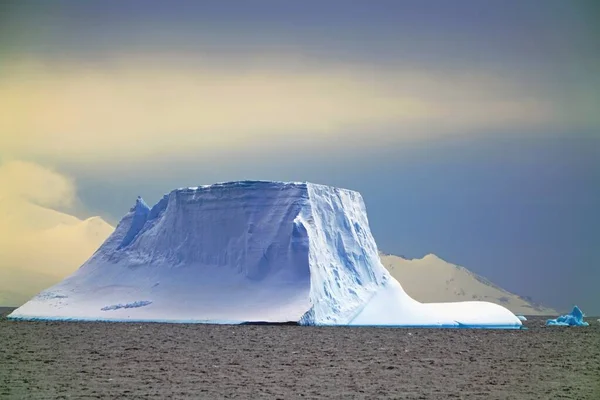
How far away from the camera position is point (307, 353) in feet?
56.3

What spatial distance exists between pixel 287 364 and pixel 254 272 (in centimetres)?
922

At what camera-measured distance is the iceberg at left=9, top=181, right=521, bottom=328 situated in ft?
77.9

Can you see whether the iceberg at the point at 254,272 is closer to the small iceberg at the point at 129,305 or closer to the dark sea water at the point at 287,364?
the small iceberg at the point at 129,305

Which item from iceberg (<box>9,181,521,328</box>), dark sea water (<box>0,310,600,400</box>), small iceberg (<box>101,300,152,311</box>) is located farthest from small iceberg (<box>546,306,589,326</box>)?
small iceberg (<box>101,300,152,311</box>)

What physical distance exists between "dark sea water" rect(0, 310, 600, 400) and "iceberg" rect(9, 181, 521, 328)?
0.84 metres

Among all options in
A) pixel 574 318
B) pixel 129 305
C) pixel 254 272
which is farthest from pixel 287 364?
pixel 574 318

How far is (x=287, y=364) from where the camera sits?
607 inches

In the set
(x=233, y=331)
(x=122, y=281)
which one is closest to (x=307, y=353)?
(x=233, y=331)

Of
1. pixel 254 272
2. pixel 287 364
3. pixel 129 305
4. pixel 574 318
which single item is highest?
pixel 574 318

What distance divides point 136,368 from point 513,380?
5937mm

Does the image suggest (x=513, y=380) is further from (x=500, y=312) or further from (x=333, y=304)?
(x=500, y=312)

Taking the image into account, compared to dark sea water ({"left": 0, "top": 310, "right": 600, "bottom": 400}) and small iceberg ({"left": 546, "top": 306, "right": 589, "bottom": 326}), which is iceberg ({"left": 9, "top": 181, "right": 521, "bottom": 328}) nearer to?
dark sea water ({"left": 0, "top": 310, "right": 600, "bottom": 400})

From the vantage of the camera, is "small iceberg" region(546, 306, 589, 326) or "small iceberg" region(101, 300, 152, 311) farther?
"small iceberg" region(546, 306, 589, 326)

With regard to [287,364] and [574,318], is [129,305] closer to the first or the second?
[287,364]
